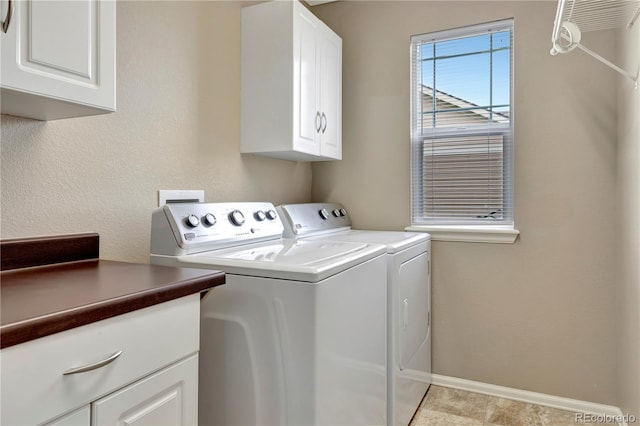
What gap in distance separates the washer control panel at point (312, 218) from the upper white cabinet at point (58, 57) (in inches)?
46.5

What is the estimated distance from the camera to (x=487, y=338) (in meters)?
2.46

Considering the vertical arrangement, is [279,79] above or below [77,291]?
above

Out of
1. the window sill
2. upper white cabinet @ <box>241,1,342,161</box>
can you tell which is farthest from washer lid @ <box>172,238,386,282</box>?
the window sill

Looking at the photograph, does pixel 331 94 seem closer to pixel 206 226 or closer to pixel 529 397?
pixel 206 226

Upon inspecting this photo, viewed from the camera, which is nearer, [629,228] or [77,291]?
[77,291]

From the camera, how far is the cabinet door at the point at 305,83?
84.4 inches

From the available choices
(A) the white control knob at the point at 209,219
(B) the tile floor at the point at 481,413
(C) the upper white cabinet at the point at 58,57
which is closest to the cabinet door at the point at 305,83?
(A) the white control knob at the point at 209,219

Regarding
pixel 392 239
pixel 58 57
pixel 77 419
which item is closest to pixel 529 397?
pixel 392 239

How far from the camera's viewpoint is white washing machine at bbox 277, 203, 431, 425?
1.85 m

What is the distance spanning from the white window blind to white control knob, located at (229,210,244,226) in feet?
→ 4.08

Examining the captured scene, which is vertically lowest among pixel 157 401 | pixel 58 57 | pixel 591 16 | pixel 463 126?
pixel 157 401

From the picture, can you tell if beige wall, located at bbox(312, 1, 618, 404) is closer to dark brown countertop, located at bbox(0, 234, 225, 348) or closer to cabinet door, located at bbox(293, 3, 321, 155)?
cabinet door, located at bbox(293, 3, 321, 155)

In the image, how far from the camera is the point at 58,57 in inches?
40.2

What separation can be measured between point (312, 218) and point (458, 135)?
1037 millimetres
